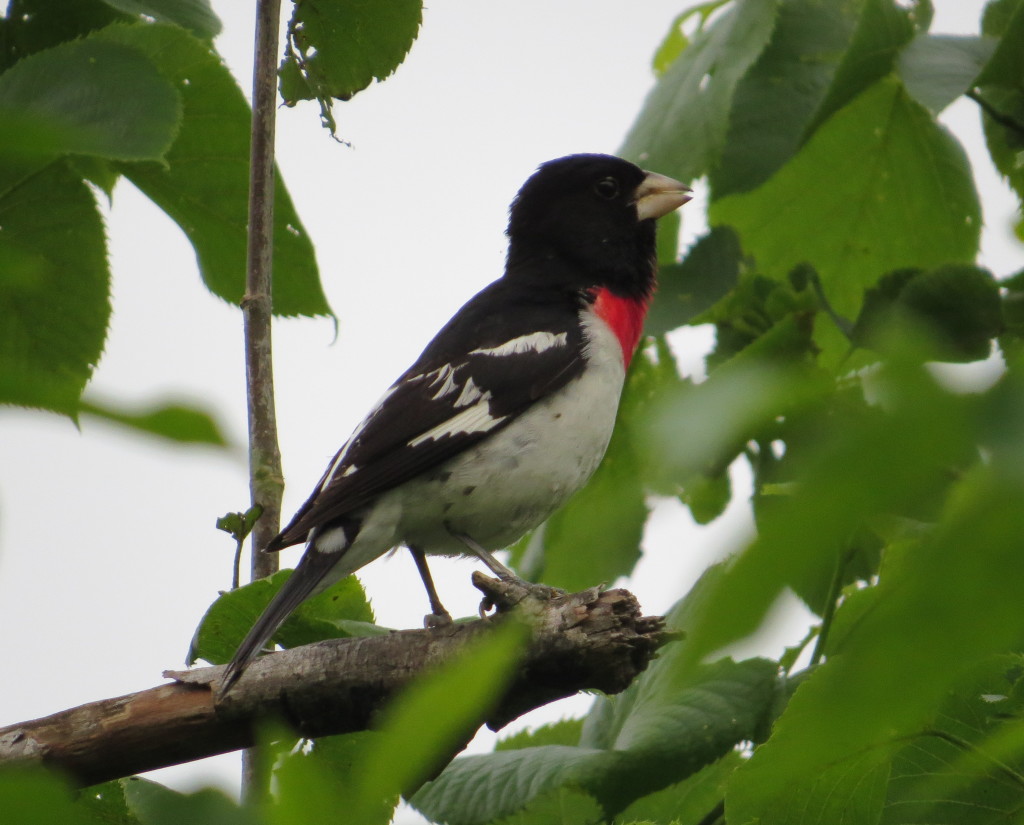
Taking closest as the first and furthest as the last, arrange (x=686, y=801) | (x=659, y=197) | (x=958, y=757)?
(x=958, y=757) < (x=686, y=801) < (x=659, y=197)

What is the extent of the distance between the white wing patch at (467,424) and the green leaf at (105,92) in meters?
1.41

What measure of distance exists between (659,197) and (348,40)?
64.5 inches

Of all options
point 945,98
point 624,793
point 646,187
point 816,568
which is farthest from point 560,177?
point 816,568

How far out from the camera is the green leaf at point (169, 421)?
21.4 inches

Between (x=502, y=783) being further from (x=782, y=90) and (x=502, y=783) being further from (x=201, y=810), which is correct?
(x=782, y=90)

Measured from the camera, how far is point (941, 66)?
3.04m

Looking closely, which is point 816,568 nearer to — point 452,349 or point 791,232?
point 452,349

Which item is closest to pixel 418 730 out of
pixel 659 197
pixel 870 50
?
pixel 870 50

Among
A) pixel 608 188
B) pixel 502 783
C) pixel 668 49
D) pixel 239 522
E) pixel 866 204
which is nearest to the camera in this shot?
pixel 239 522

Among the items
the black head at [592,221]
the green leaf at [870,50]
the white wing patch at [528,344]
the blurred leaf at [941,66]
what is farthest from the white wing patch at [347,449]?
the blurred leaf at [941,66]

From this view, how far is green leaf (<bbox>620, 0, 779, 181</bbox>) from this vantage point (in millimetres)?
3406

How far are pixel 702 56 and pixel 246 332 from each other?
1704 mm

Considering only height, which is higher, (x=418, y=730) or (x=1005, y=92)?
(x=1005, y=92)

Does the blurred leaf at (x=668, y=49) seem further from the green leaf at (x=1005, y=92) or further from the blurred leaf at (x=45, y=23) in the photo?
the blurred leaf at (x=45, y=23)
